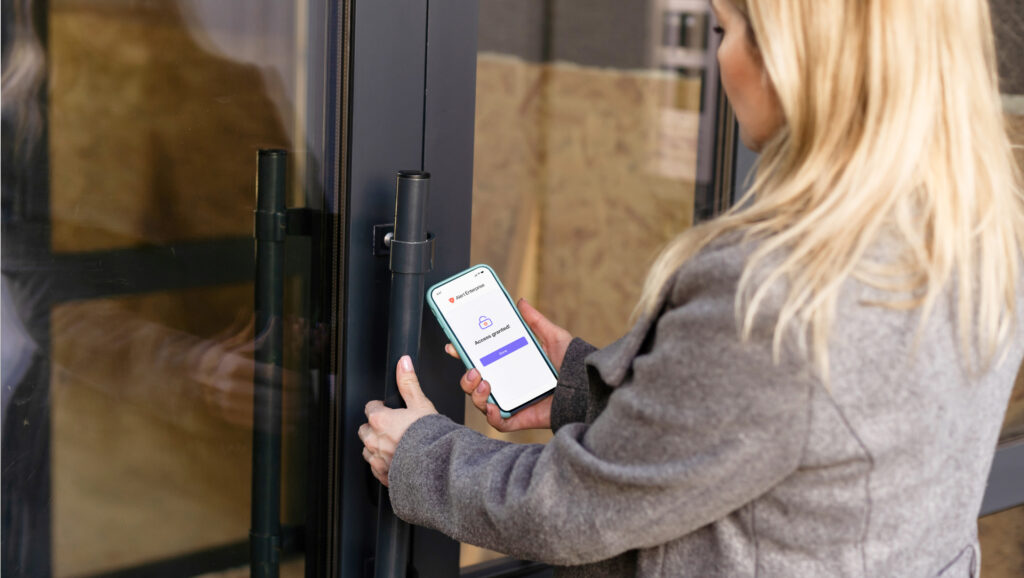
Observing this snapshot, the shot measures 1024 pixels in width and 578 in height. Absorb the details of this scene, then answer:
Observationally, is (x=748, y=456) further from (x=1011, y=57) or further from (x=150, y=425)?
(x=1011, y=57)

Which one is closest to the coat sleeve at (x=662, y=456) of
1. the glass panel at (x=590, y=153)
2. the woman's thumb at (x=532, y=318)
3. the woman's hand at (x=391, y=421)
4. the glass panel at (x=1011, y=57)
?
the woman's hand at (x=391, y=421)

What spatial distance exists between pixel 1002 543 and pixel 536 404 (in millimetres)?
1580

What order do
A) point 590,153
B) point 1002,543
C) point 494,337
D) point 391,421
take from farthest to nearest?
1. point 1002,543
2. point 590,153
3. point 494,337
4. point 391,421

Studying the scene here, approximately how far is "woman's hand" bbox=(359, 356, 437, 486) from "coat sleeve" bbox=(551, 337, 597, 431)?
149 mm

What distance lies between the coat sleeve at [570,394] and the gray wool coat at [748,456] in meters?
0.21

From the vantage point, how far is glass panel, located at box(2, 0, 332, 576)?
1.02 meters

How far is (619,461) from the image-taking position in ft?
2.69

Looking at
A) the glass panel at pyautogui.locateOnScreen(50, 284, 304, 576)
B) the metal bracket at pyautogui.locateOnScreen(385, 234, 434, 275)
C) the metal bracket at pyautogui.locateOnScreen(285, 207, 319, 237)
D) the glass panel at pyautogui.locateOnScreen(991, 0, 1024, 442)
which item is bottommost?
the glass panel at pyautogui.locateOnScreen(50, 284, 304, 576)

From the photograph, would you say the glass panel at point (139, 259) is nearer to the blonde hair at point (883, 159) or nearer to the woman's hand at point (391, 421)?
the woman's hand at point (391, 421)

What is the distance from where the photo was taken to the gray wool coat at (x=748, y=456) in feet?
2.52

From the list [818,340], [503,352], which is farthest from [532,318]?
[818,340]

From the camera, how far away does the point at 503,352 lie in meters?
1.19

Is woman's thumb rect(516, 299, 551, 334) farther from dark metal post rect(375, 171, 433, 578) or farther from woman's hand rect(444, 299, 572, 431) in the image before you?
dark metal post rect(375, 171, 433, 578)

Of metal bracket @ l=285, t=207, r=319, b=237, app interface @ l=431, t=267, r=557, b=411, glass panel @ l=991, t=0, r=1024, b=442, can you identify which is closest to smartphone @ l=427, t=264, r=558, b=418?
app interface @ l=431, t=267, r=557, b=411
